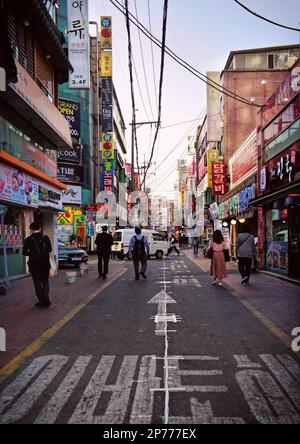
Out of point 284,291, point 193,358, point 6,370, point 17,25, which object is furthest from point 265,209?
point 6,370

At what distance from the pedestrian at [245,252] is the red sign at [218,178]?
1693 cm

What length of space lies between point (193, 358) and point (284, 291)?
22.7ft

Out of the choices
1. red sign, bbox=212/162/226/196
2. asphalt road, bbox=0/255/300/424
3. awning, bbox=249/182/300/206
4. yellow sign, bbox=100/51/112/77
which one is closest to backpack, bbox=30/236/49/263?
asphalt road, bbox=0/255/300/424

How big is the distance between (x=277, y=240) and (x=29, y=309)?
966 cm

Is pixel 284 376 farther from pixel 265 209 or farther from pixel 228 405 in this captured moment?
pixel 265 209

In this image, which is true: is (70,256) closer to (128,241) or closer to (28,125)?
(28,125)

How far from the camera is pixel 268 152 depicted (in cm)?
1678

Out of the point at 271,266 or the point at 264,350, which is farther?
the point at 271,266

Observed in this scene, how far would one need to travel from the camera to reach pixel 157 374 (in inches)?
178

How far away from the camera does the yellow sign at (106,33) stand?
29141 mm

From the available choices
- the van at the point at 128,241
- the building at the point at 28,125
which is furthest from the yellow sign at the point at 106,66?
the building at the point at 28,125

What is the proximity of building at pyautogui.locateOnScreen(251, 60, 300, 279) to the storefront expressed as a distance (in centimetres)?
817

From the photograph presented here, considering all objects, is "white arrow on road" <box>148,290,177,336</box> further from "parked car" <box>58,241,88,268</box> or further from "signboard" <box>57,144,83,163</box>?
"signboard" <box>57,144,83,163</box>

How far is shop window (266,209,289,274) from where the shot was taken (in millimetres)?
14086
